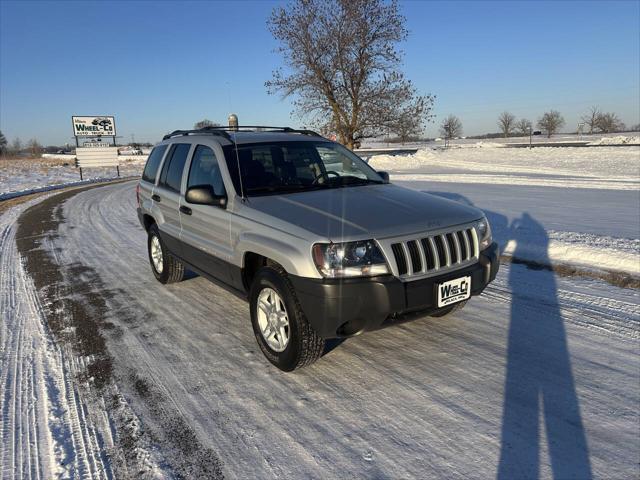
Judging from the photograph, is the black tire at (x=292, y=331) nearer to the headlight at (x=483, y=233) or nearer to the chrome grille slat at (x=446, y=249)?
the chrome grille slat at (x=446, y=249)

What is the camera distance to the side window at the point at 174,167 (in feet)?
16.8

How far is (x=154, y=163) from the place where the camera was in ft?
19.7

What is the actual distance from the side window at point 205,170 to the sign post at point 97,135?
29.1 m

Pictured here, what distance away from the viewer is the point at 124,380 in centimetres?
350

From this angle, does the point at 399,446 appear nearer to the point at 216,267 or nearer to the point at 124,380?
the point at 124,380

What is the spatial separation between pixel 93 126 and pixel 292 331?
38370 mm

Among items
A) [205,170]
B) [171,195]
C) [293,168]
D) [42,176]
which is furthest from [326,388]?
[42,176]

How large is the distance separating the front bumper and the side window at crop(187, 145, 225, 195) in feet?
5.03

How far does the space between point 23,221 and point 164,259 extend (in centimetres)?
823

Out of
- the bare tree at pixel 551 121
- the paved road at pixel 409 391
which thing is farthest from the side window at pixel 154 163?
the bare tree at pixel 551 121

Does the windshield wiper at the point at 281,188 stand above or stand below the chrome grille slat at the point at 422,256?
above

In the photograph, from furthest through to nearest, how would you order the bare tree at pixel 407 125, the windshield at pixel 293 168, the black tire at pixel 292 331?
the bare tree at pixel 407 125 → the windshield at pixel 293 168 → the black tire at pixel 292 331

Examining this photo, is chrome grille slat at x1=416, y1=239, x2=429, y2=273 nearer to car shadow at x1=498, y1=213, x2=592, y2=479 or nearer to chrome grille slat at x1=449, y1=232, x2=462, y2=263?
chrome grille slat at x1=449, y1=232, x2=462, y2=263

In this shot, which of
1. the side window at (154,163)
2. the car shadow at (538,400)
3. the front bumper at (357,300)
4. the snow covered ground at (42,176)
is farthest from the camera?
the snow covered ground at (42,176)
